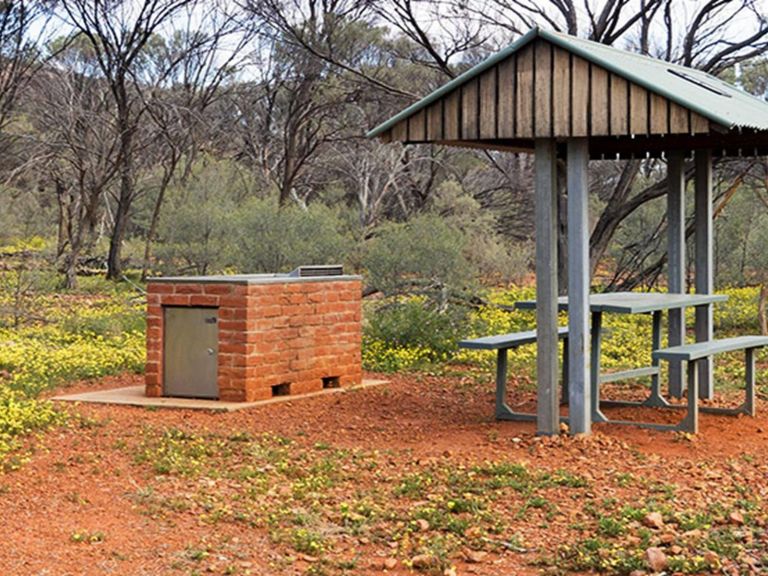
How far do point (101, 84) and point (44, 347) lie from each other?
23954 mm

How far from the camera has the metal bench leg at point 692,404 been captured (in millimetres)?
10141

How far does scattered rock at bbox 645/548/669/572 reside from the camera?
6.31 meters

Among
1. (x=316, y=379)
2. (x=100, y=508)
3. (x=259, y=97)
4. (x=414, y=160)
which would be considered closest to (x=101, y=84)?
(x=259, y=97)

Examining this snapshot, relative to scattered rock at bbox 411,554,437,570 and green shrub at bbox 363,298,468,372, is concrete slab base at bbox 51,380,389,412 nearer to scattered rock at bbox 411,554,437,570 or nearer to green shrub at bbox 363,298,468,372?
green shrub at bbox 363,298,468,372

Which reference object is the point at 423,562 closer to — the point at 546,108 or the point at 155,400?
the point at 546,108

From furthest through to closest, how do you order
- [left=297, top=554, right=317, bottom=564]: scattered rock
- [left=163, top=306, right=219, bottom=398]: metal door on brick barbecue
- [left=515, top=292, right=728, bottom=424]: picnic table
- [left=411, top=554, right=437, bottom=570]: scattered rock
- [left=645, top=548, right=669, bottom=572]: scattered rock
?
[left=163, top=306, right=219, bottom=398]: metal door on brick barbecue, [left=515, top=292, right=728, bottom=424]: picnic table, [left=297, top=554, right=317, bottom=564]: scattered rock, [left=411, top=554, right=437, bottom=570]: scattered rock, [left=645, top=548, right=669, bottom=572]: scattered rock

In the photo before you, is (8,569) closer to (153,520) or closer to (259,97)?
(153,520)

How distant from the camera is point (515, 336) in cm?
1148

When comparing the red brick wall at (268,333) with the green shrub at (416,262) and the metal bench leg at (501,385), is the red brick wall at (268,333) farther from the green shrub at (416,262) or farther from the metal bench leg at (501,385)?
the green shrub at (416,262)

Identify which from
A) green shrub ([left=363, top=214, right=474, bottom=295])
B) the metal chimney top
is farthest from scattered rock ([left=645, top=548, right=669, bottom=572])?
green shrub ([left=363, top=214, right=474, bottom=295])

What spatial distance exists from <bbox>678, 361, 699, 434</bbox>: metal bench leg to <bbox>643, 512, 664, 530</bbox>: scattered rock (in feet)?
10.2

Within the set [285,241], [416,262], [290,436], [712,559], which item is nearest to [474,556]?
[712,559]

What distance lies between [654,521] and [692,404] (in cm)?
325

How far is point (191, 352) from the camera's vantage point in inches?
481
